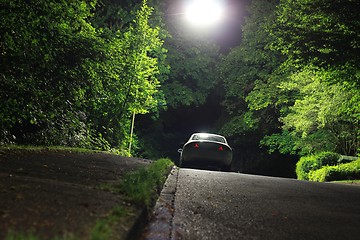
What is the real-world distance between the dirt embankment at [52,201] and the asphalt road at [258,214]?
2.28 feet

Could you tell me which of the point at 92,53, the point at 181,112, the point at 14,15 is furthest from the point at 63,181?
the point at 181,112

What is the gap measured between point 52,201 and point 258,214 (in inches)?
103

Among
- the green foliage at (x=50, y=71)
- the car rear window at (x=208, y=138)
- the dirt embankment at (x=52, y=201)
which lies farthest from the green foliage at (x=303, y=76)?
the dirt embankment at (x=52, y=201)

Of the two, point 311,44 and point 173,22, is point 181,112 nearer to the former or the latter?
point 173,22

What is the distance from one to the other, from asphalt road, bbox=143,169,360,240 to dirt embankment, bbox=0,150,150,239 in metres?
0.70

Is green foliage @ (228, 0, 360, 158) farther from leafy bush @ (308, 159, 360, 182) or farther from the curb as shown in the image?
the curb

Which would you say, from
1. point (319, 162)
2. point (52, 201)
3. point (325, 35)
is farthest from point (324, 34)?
point (52, 201)

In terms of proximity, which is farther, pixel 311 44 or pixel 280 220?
pixel 311 44

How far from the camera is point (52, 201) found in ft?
11.5

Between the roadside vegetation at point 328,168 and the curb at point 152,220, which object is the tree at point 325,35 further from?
the curb at point 152,220

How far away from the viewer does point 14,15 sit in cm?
785

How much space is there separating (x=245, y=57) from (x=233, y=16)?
8936 millimetres

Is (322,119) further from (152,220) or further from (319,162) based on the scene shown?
(152,220)

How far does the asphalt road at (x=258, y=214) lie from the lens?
3.96 m
